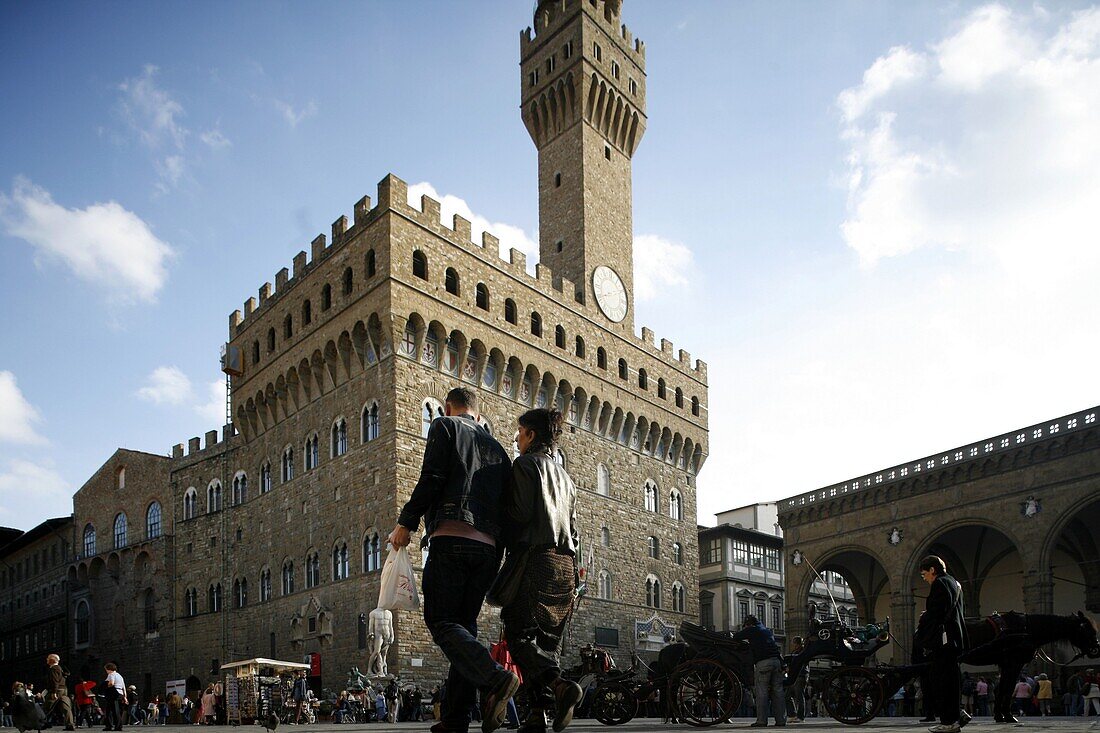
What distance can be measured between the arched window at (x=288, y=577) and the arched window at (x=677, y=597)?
52.5ft

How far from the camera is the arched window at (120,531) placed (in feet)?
149

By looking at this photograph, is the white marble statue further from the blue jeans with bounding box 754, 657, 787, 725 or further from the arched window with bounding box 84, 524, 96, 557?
the arched window with bounding box 84, 524, 96, 557

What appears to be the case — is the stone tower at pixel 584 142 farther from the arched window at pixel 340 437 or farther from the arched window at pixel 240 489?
the arched window at pixel 240 489

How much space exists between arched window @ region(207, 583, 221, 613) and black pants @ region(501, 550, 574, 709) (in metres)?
35.7

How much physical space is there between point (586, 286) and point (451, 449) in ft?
113

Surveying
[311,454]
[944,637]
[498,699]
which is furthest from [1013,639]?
[311,454]

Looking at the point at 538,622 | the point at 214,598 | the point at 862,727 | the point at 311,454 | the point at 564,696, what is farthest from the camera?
the point at 214,598

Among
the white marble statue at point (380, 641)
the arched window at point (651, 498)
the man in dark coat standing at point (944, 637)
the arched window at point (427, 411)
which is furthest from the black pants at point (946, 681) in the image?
the arched window at point (651, 498)

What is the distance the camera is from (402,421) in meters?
30.2

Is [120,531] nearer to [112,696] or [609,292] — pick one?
[609,292]

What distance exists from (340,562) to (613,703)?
20.6 m

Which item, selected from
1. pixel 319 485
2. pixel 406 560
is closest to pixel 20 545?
pixel 319 485

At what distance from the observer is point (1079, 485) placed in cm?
3195

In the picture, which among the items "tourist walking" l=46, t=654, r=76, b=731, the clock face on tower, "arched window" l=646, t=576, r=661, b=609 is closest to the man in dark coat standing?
"tourist walking" l=46, t=654, r=76, b=731
